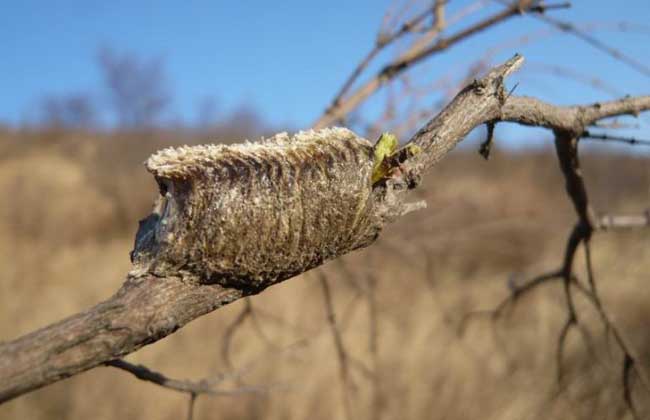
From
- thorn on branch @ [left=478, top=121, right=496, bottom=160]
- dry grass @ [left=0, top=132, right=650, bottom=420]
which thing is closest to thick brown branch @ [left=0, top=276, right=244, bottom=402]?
thorn on branch @ [left=478, top=121, right=496, bottom=160]

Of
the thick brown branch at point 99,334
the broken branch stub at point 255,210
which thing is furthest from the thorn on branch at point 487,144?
the thick brown branch at point 99,334

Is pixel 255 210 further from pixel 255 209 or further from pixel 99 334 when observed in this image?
pixel 99 334

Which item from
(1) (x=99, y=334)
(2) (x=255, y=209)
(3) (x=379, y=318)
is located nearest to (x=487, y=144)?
(2) (x=255, y=209)

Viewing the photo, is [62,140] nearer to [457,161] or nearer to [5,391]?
[457,161]

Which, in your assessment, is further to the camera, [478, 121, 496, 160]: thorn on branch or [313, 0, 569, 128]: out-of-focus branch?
[313, 0, 569, 128]: out-of-focus branch

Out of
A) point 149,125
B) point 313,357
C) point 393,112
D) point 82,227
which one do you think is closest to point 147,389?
point 313,357

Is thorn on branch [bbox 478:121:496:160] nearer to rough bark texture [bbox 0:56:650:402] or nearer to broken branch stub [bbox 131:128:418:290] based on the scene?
rough bark texture [bbox 0:56:650:402]
